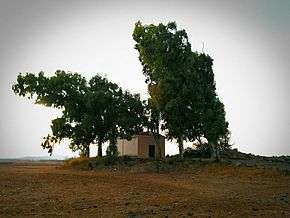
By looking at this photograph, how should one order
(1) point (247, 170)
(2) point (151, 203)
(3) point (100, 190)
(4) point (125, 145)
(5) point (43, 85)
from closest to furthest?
1. (2) point (151, 203)
2. (3) point (100, 190)
3. (1) point (247, 170)
4. (5) point (43, 85)
5. (4) point (125, 145)

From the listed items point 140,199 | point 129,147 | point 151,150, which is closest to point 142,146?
point 151,150

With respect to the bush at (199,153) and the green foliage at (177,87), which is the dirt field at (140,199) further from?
the bush at (199,153)

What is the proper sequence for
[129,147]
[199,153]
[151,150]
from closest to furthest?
[199,153], [151,150], [129,147]

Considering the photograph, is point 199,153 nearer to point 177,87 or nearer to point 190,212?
point 177,87

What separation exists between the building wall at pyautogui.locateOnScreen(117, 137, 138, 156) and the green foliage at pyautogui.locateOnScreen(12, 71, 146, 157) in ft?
26.0

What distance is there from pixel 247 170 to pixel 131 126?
15.1 meters

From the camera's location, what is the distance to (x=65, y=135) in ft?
159

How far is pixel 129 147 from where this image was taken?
6050 cm

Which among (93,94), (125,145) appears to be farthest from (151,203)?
(125,145)

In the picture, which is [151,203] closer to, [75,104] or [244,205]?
[244,205]

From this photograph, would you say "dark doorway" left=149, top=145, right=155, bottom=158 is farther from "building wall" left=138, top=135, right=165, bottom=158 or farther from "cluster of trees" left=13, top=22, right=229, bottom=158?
"cluster of trees" left=13, top=22, right=229, bottom=158

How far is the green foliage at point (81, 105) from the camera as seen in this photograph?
158 ft

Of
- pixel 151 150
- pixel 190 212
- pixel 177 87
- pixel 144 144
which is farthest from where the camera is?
pixel 151 150

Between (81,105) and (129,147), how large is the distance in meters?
13.6
